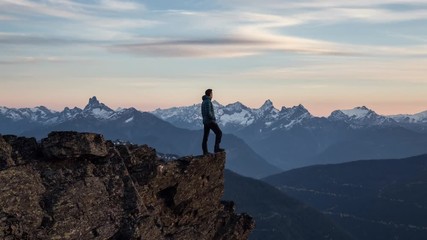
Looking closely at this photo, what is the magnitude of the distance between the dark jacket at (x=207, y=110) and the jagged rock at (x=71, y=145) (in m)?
13.2

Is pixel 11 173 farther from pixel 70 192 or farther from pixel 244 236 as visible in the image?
pixel 244 236

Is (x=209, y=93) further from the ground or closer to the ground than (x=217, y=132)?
further from the ground

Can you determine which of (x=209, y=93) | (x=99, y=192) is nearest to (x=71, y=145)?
(x=99, y=192)

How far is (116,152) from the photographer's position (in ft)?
141

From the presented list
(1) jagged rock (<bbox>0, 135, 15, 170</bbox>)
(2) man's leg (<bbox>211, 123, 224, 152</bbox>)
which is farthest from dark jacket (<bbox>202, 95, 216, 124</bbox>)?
(1) jagged rock (<bbox>0, 135, 15, 170</bbox>)

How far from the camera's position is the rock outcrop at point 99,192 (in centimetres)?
3366

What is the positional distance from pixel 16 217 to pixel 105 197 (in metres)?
7.37

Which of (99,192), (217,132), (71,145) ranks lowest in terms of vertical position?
(99,192)

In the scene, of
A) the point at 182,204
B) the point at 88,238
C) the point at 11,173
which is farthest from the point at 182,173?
the point at 11,173

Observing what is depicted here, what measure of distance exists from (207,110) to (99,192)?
53.9 feet

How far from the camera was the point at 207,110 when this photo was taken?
51281mm

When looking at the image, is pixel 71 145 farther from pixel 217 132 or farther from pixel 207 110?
pixel 217 132

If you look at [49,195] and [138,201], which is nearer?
[49,195]

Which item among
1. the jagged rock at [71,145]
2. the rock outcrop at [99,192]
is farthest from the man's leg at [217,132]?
the jagged rock at [71,145]
